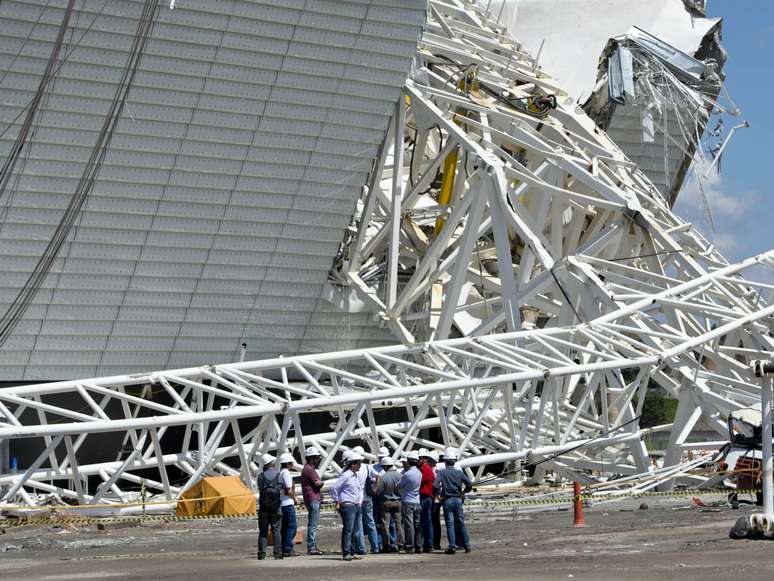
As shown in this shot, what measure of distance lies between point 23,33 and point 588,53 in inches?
909

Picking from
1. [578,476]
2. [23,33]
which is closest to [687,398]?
[578,476]

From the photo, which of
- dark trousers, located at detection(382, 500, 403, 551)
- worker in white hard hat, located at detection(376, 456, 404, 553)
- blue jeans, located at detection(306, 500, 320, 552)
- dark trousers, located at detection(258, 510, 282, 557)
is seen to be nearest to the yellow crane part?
worker in white hard hat, located at detection(376, 456, 404, 553)

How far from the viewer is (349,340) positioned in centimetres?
4203

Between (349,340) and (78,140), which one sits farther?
(349,340)

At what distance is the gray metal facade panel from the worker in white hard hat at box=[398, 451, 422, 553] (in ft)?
55.9

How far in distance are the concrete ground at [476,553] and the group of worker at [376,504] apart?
1.43 ft

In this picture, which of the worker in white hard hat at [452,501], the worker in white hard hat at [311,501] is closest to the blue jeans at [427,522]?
the worker in white hard hat at [452,501]

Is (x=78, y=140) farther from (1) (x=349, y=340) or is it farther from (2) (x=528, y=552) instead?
(2) (x=528, y=552)

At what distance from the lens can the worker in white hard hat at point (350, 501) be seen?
20.0 meters

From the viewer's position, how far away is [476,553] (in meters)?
20.6

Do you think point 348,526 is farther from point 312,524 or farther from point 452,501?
point 452,501

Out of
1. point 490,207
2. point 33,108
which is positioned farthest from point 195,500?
point 490,207

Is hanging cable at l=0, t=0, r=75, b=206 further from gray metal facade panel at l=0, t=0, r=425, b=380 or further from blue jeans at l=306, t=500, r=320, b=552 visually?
blue jeans at l=306, t=500, r=320, b=552

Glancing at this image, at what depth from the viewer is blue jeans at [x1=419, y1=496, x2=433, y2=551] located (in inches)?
832
